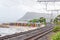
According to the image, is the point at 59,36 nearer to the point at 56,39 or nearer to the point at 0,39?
the point at 56,39

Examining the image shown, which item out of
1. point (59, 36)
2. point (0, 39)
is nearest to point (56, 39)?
point (59, 36)

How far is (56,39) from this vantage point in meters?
16.9

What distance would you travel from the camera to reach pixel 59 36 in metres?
17.3

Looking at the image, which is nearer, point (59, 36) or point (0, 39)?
point (59, 36)

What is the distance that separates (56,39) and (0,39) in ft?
32.8

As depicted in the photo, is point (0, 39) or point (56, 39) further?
point (0, 39)

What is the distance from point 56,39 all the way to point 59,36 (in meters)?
0.55

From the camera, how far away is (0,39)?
1000 inches

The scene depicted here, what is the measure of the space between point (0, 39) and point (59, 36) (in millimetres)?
9808
